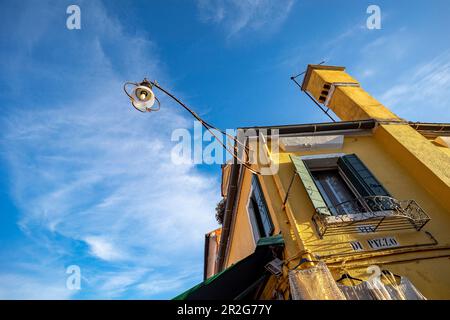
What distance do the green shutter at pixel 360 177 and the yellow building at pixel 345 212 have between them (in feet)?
0.09

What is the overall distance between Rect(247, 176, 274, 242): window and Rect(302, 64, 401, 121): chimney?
15.6ft

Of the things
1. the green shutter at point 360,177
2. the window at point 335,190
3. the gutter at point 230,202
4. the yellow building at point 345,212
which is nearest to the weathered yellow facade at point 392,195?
the yellow building at point 345,212

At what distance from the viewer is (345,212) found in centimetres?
580

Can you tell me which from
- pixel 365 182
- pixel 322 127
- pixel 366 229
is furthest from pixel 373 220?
pixel 322 127

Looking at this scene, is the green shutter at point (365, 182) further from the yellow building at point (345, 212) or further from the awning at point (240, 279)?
the awning at point (240, 279)

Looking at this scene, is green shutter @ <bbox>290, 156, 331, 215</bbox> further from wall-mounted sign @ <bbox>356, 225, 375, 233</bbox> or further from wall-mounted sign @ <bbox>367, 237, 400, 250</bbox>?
wall-mounted sign @ <bbox>367, 237, 400, 250</bbox>

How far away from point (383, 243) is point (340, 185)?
6.75 feet

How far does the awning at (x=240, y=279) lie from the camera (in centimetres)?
452

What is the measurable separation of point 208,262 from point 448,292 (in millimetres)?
13942

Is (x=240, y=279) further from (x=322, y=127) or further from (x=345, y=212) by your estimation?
(x=322, y=127)
